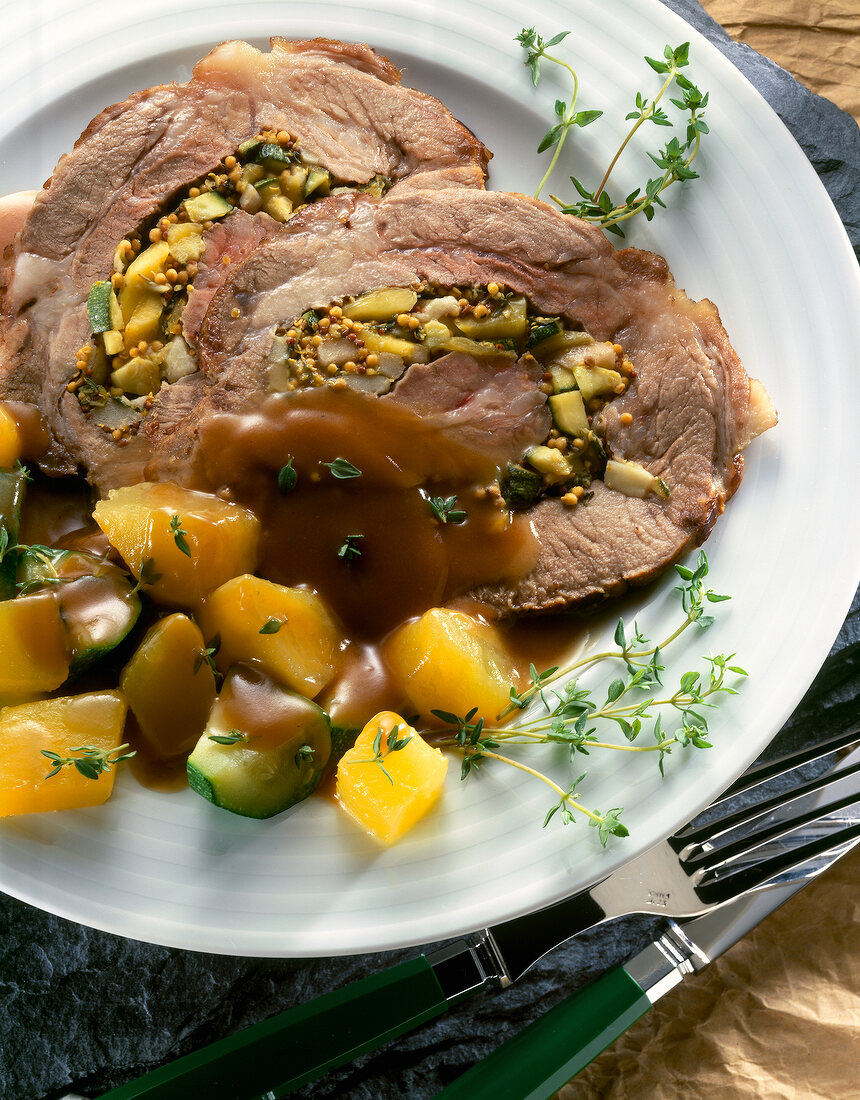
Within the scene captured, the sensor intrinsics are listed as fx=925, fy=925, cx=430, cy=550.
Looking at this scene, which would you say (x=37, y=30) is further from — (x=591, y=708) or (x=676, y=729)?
(x=676, y=729)

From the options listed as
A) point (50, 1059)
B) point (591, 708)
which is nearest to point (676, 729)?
point (591, 708)

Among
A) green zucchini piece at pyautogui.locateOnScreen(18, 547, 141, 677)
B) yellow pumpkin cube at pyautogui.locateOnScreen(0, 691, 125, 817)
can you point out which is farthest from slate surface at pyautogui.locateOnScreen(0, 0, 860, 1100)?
green zucchini piece at pyautogui.locateOnScreen(18, 547, 141, 677)

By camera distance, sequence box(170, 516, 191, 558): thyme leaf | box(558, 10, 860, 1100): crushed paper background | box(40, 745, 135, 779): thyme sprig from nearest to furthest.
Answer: box(40, 745, 135, 779): thyme sprig, box(170, 516, 191, 558): thyme leaf, box(558, 10, 860, 1100): crushed paper background

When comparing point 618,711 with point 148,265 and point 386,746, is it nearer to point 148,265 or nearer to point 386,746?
point 386,746

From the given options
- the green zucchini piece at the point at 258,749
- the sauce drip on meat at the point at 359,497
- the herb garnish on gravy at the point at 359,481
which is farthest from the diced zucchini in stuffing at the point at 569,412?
the green zucchini piece at the point at 258,749

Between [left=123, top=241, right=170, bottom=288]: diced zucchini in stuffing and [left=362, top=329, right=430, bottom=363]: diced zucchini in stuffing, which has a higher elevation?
[left=362, top=329, right=430, bottom=363]: diced zucchini in stuffing

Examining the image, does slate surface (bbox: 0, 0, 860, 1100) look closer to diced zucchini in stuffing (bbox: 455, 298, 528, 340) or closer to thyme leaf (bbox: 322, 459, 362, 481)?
thyme leaf (bbox: 322, 459, 362, 481)
